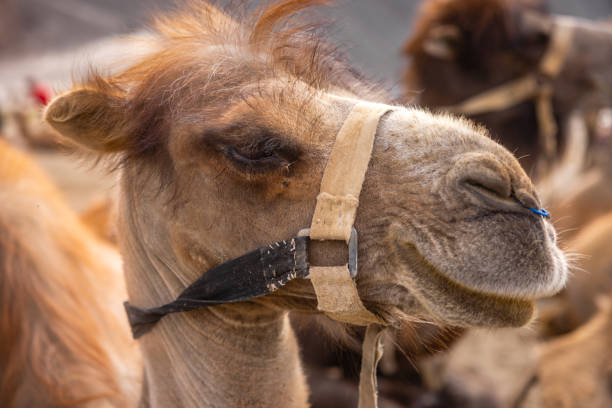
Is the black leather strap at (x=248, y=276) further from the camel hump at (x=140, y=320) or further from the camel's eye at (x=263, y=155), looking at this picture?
the camel's eye at (x=263, y=155)

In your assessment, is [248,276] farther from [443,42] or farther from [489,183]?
[443,42]

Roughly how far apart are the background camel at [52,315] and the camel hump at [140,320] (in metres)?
0.71

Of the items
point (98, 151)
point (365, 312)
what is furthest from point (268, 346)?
point (98, 151)

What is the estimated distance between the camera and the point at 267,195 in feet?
5.82

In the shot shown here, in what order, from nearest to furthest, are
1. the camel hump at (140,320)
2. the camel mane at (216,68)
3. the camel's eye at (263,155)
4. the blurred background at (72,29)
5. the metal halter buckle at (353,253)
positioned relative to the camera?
1. the metal halter buckle at (353,253)
2. the camel's eye at (263,155)
3. the camel mane at (216,68)
4. the camel hump at (140,320)
5. the blurred background at (72,29)

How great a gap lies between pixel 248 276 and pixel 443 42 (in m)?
3.84

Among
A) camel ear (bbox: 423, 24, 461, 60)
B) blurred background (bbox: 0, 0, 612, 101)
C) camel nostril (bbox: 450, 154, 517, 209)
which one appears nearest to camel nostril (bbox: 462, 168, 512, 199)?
camel nostril (bbox: 450, 154, 517, 209)

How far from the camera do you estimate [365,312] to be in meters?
1.70

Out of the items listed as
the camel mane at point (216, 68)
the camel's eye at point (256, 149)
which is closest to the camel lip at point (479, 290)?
the camel's eye at point (256, 149)

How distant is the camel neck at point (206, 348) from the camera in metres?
1.98

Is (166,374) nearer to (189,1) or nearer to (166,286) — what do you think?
(166,286)

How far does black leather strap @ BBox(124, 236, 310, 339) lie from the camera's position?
5.58ft

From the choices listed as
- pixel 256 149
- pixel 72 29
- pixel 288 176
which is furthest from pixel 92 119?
pixel 72 29

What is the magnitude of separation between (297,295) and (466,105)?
3483 mm
